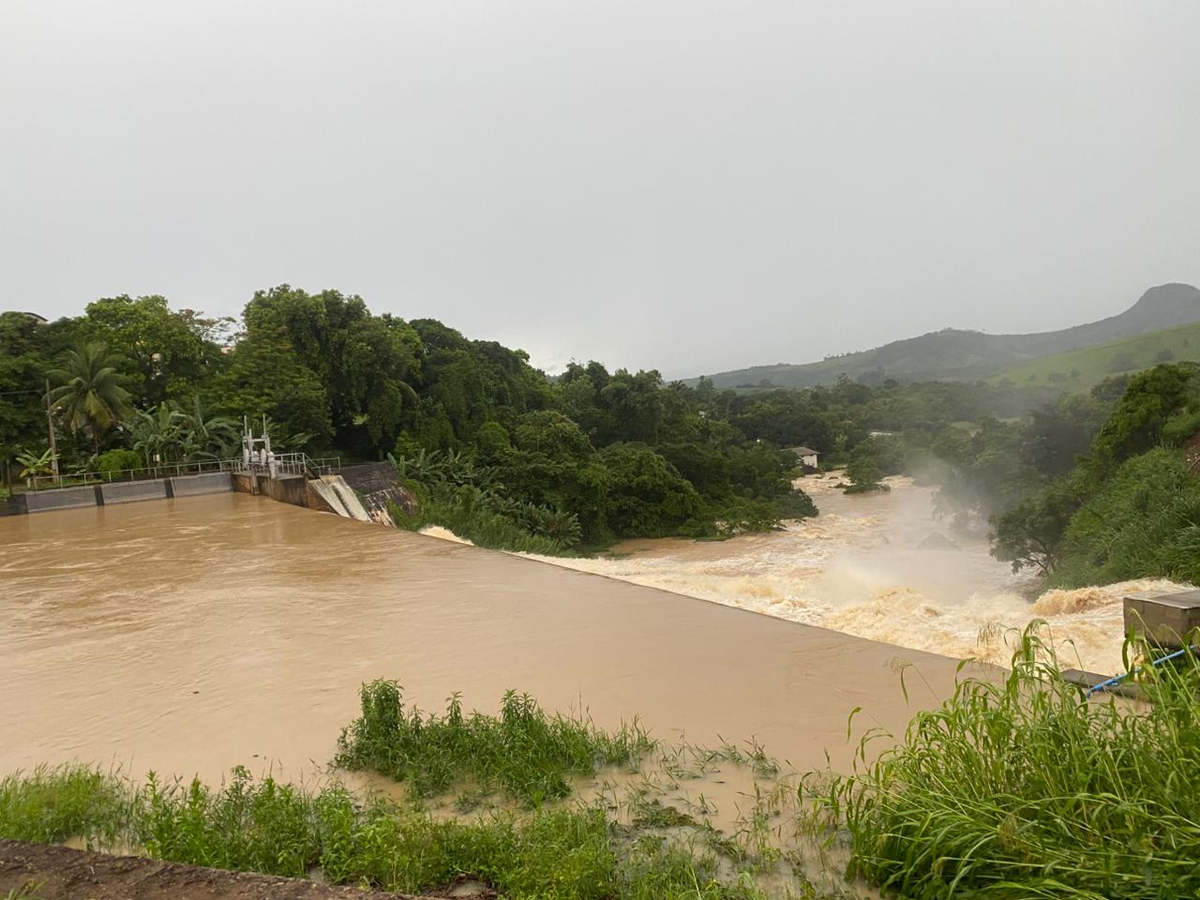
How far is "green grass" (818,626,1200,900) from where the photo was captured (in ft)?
8.39

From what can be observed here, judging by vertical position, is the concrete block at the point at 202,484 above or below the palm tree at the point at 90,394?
below

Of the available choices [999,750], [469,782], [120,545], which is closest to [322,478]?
[120,545]

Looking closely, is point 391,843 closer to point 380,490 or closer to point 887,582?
point 887,582

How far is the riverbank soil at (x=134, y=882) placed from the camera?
3.07 metres

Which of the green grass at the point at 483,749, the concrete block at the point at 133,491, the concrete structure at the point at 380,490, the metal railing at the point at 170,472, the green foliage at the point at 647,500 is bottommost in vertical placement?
the green foliage at the point at 647,500

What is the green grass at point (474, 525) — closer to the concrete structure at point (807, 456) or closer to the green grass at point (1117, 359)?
the concrete structure at point (807, 456)

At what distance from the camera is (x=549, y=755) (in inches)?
196

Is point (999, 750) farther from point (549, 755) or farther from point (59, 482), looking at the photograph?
point (59, 482)

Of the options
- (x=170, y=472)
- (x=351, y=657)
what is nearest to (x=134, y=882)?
(x=351, y=657)

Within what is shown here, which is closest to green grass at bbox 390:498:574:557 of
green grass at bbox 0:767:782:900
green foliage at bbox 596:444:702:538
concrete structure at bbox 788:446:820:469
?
green foliage at bbox 596:444:702:538

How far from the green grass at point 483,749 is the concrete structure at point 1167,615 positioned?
3756 mm

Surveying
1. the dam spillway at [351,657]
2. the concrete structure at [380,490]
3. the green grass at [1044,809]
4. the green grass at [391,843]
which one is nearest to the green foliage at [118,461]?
the concrete structure at [380,490]

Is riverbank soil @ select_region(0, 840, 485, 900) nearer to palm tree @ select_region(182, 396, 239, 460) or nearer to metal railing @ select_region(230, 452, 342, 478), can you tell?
metal railing @ select_region(230, 452, 342, 478)

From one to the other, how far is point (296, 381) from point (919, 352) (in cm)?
15690
